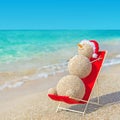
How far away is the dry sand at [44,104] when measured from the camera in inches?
202

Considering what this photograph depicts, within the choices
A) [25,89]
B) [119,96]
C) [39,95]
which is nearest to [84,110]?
[119,96]

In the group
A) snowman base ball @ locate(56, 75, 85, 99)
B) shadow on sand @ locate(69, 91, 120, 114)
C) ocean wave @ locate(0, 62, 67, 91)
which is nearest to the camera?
snowman base ball @ locate(56, 75, 85, 99)

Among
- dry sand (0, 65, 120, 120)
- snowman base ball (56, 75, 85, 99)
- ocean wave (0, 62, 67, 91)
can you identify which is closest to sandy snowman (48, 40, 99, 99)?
snowman base ball (56, 75, 85, 99)

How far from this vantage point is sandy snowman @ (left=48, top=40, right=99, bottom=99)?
16.8 ft

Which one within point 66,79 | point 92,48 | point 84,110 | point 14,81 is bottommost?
point 14,81

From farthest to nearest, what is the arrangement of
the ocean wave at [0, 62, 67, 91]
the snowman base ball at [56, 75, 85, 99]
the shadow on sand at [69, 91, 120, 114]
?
1. the ocean wave at [0, 62, 67, 91]
2. the shadow on sand at [69, 91, 120, 114]
3. the snowman base ball at [56, 75, 85, 99]

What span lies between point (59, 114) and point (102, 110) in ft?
2.09

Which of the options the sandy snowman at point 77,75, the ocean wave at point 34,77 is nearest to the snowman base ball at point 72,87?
the sandy snowman at point 77,75

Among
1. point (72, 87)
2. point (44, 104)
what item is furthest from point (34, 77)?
point (72, 87)

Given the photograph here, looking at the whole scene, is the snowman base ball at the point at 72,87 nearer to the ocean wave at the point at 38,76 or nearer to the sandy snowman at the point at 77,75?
the sandy snowman at the point at 77,75

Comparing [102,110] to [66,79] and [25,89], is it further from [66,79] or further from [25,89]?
[25,89]

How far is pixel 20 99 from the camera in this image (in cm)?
662

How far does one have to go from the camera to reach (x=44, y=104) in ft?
19.2

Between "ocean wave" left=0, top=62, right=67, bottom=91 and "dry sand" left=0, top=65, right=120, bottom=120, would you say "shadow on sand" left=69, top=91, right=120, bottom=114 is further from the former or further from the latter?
"ocean wave" left=0, top=62, right=67, bottom=91
